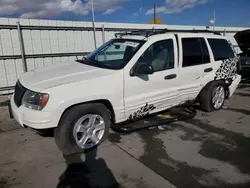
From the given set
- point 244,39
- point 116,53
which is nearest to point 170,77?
point 116,53

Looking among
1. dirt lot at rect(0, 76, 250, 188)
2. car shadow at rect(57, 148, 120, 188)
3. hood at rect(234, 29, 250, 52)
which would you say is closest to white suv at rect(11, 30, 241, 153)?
car shadow at rect(57, 148, 120, 188)

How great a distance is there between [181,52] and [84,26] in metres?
5.42

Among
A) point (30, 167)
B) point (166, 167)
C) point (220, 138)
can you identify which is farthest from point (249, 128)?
point (30, 167)

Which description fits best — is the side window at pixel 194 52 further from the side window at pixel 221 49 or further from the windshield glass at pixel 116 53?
the windshield glass at pixel 116 53

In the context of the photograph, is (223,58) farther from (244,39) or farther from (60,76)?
(244,39)

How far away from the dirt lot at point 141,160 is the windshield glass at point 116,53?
54.5 inches

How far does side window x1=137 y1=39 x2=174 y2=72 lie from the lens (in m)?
4.12

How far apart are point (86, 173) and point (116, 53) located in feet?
8.21

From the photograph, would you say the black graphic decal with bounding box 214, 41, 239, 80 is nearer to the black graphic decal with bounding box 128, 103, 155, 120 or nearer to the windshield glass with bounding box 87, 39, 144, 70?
the black graphic decal with bounding box 128, 103, 155, 120

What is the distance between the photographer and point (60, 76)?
355 cm

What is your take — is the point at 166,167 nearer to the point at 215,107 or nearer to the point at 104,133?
the point at 104,133

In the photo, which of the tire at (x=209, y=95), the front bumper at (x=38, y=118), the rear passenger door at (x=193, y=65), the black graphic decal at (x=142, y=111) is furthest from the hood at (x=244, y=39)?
the front bumper at (x=38, y=118)

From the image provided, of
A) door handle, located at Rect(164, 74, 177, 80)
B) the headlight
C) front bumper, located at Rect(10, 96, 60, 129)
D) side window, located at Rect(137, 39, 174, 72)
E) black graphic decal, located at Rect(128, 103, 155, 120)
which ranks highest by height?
side window, located at Rect(137, 39, 174, 72)

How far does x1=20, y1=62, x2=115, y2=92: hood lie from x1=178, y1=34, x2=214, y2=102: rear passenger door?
1717 millimetres
